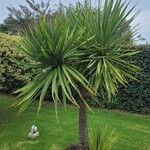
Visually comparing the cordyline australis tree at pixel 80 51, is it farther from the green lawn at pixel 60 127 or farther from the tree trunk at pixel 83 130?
the green lawn at pixel 60 127

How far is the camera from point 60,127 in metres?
14.1

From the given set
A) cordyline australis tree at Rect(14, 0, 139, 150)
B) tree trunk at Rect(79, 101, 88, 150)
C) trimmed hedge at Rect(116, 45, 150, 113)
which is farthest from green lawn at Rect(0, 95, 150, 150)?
cordyline australis tree at Rect(14, 0, 139, 150)

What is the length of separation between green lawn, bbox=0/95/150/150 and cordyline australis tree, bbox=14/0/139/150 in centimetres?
227

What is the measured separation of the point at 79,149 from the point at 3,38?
8086 mm

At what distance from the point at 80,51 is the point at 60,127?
4.30m

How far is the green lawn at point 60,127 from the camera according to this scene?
12.6 metres

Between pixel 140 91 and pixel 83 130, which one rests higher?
pixel 140 91

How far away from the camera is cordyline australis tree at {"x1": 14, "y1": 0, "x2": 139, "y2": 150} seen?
9836 millimetres

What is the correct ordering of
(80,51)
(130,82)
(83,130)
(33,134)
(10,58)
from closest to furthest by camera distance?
(80,51)
(83,130)
(33,134)
(10,58)
(130,82)

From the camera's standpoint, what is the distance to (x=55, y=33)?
389 inches

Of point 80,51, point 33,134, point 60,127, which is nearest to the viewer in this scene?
point 80,51

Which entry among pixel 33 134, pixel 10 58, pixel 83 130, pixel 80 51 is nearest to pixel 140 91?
pixel 10 58

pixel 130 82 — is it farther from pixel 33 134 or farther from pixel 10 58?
pixel 33 134

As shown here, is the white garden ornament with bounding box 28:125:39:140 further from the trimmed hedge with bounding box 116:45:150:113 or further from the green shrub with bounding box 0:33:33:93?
the trimmed hedge with bounding box 116:45:150:113
